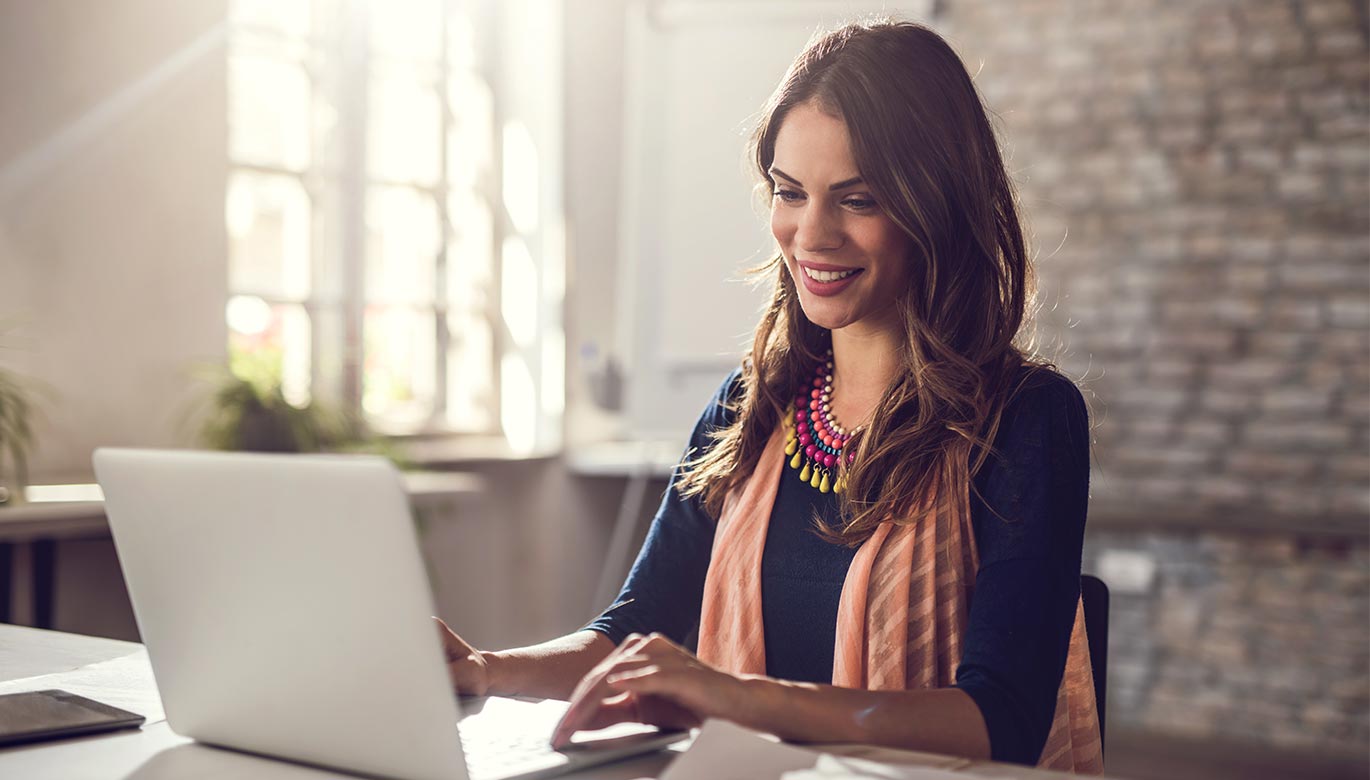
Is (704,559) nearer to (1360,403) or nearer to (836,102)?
(836,102)

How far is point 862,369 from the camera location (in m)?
1.54

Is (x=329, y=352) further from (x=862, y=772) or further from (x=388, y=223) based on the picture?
(x=862, y=772)

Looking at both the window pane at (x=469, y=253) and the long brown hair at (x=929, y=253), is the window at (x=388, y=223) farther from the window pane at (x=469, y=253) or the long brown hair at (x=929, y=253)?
the long brown hair at (x=929, y=253)

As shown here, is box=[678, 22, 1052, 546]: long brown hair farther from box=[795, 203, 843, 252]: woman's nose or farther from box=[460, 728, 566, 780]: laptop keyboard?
box=[460, 728, 566, 780]: laptop keyboard

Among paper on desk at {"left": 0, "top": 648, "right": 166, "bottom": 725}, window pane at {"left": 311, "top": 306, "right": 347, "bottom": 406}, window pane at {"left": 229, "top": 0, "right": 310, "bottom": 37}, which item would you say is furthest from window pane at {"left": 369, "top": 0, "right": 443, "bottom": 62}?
paper on desk at {"left": 0, "top": 648, "right": 166, "bottom": 725}

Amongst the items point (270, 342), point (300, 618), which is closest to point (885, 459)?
point (300, 618)

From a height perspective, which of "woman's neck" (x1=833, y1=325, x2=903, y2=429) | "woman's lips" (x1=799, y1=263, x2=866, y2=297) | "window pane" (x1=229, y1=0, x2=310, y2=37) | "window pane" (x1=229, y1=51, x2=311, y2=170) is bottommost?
"woman's neck" (x1=833, y1=325, x2=903, y2=429)

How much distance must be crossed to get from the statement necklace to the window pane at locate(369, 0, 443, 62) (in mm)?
3316

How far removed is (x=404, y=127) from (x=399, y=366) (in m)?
0.82

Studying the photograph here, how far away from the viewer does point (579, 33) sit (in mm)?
4918

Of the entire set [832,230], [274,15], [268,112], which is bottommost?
[832,230]

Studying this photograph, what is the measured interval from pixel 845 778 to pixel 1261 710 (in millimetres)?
3491

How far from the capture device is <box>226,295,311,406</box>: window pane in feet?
12.3

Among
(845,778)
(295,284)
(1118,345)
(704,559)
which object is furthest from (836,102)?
(295,284)
